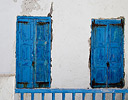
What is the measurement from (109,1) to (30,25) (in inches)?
89.5

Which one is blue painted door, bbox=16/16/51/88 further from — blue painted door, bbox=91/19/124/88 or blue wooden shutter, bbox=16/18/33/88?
blue painted door, bbox=91/19/124/88

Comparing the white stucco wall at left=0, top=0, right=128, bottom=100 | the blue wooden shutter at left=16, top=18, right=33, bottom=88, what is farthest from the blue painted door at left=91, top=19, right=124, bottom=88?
the blue wooden shutter at left=16, top=18, right=33, bottom=88

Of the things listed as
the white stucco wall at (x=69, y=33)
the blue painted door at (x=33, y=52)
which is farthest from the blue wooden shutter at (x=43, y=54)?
the white stucco wall at (x=69, y=33)

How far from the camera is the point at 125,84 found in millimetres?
5371

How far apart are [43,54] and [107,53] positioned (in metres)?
1.76

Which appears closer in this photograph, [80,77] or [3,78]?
[3,78]

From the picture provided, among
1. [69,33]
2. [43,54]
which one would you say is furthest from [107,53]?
[43,54]

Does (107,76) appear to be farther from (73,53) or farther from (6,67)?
(6,67)

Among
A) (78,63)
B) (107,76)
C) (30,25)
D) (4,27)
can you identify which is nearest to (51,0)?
(30,25)

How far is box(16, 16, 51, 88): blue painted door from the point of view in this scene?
5.23 m

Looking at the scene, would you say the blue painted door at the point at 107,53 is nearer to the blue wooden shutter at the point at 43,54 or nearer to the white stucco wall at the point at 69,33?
the white stucco wall at the point at 69,33

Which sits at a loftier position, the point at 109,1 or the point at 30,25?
the point at 109,1

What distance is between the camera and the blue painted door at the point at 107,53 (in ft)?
17.5

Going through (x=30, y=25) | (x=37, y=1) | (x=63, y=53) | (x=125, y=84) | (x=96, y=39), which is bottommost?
(x=125, y=84)
